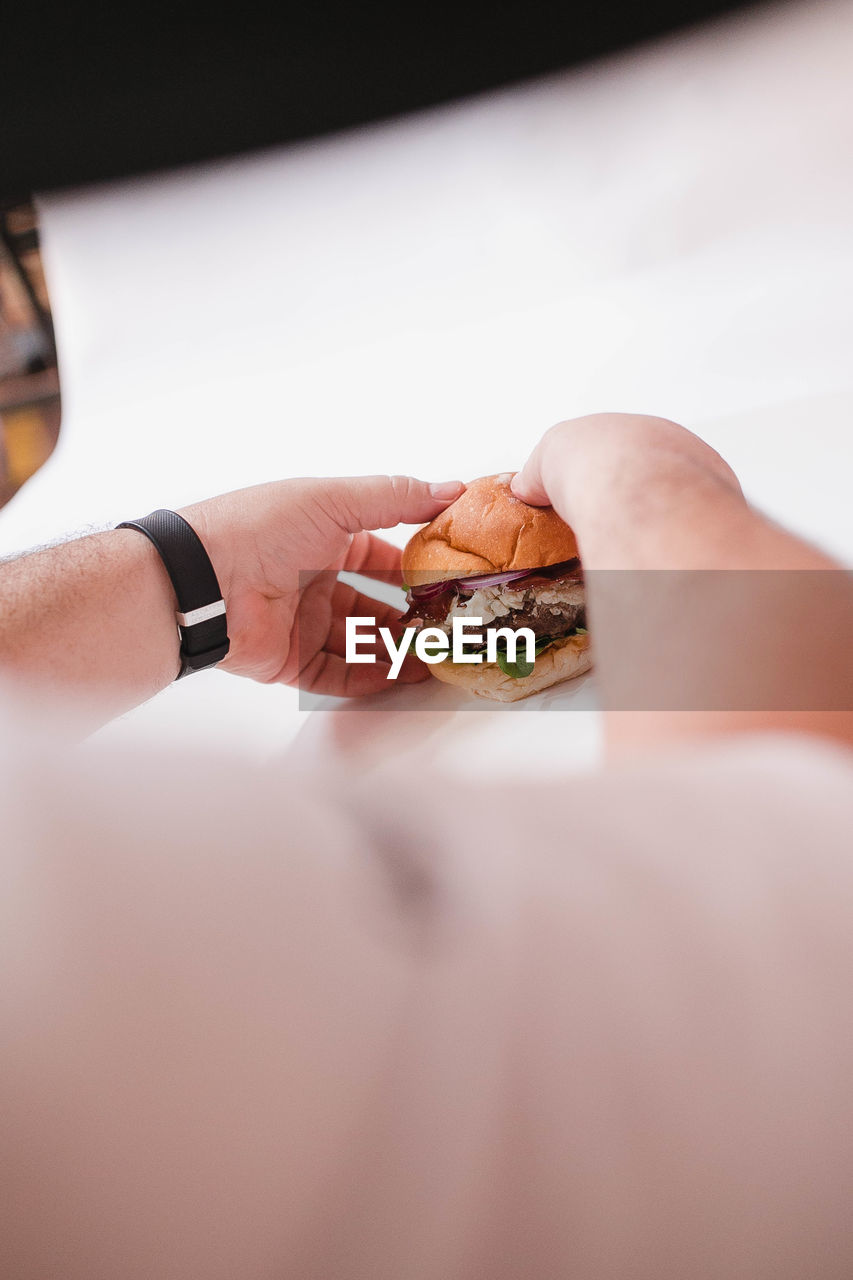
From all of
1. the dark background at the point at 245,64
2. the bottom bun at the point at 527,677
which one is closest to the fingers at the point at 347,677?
the bottom bun at the point at 527,677

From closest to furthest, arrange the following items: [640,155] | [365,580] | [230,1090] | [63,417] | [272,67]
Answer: [230,1090], [365,580], [272,67], [640,155], [63,417]

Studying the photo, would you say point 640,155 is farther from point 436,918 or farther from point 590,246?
point 436,918

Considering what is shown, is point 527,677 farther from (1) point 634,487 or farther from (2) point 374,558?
(1) point 634,487

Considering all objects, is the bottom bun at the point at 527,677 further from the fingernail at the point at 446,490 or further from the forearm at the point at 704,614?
the forearm at the point at 704,614

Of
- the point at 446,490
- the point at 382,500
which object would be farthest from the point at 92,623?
the point at 446,490

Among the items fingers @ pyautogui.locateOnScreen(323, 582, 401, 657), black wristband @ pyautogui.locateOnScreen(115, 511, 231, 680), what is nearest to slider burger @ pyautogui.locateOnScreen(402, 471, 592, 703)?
fingers @ pyautogui.locateOnScreen(323, 582, 401, 657)

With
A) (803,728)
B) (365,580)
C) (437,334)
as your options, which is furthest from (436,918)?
(437,334)
